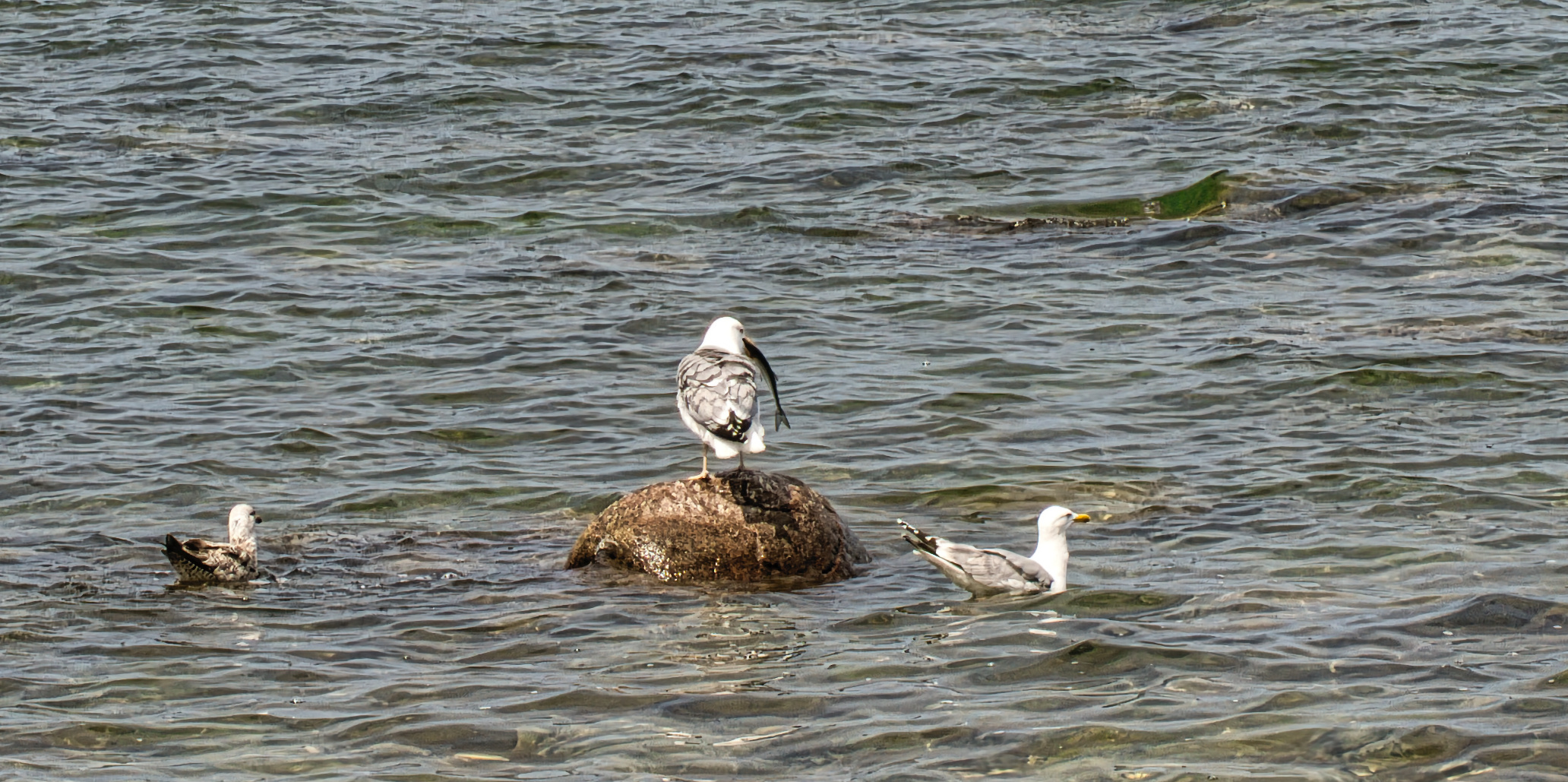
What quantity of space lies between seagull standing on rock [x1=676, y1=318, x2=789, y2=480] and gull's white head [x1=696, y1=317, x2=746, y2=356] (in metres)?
0.11

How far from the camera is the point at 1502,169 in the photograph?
16047 mm

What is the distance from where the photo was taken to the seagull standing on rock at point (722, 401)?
27.9 feet

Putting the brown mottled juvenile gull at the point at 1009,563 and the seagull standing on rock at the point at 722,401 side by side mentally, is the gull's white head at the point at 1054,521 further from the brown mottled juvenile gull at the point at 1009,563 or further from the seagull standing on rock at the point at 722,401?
the seagull standing on rock at the point at 722,401

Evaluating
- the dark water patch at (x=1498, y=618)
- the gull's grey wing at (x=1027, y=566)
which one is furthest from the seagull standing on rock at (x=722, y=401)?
the dark water patch at (x=1498, y=618)

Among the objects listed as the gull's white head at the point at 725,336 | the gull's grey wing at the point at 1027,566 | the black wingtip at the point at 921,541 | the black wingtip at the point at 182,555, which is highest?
the gull's white head at the point at 725,336

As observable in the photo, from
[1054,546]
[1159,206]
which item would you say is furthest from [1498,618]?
[1159,206]

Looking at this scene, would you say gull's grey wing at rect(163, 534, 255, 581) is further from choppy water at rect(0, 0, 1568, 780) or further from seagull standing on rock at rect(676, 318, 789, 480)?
seagull standing on rock at rect(676, 318, 789, 480)

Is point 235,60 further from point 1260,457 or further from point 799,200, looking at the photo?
point 1260,457

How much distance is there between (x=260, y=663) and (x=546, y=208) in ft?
30.3

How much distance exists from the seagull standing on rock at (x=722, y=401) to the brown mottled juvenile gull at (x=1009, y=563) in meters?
0.89

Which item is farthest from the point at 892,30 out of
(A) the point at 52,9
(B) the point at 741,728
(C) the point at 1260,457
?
(B) the point at 741,728

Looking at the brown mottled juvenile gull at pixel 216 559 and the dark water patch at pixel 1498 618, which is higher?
the brown mottled juvenile gull at pixel 216 559

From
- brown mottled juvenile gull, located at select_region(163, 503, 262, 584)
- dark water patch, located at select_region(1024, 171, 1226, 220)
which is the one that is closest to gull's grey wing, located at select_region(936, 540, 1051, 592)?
brown mottled juvenile gull, located at select_region(163, 503, 262, 584)

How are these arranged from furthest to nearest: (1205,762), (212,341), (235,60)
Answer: (235,60) < (212,341) < (1205,762)
